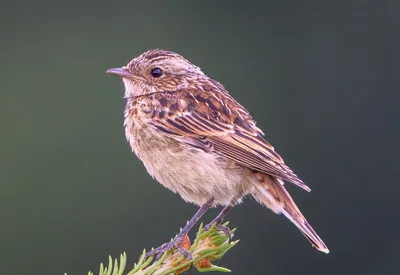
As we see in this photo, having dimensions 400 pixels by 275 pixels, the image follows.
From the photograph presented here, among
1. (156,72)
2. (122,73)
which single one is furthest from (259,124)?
(122,73)

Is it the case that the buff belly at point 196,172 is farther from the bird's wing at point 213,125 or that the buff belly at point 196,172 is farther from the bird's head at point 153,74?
the bird's head at point 153,74

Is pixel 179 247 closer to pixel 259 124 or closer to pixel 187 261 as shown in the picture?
pixel 187 261

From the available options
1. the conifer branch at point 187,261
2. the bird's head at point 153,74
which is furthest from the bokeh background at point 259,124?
the conifer branch at point 187,261

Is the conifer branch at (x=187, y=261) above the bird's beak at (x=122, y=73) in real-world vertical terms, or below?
below

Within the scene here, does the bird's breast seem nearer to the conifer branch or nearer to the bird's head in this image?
the bird's head

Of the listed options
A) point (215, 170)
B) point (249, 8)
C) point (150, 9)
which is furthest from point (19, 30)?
point (215, 170)

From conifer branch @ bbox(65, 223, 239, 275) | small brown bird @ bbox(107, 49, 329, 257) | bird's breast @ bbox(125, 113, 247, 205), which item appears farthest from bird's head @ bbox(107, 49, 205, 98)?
conifer branch @ bbox(65, 223, 239, 275)
